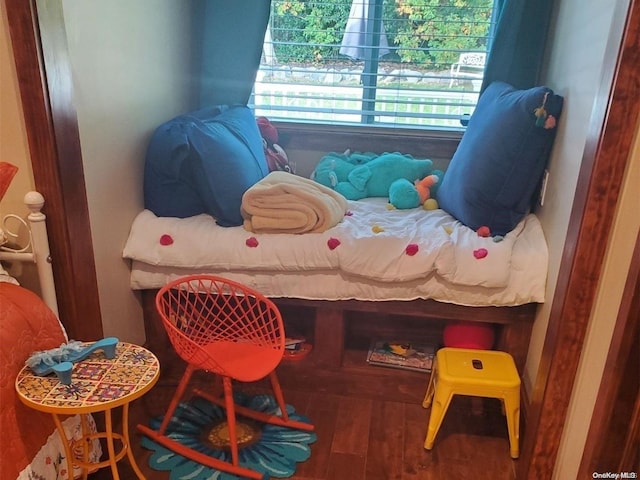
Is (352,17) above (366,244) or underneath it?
above

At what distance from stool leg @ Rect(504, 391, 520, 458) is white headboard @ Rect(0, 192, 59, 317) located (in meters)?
1.46

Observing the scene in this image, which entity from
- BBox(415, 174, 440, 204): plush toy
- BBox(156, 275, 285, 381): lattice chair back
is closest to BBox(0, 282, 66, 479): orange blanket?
BBox(156, 275, 285, 381): lattice chair back

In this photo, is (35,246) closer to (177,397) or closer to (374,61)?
(177,397)

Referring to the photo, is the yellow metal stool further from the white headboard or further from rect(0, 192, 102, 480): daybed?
the white headboard

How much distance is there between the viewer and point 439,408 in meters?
1.80

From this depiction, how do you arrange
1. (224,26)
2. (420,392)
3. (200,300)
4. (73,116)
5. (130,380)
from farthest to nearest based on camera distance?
1. (224,26)
2. (420,392)
3. (200,300)
4. (73,116)
5. (130,380)

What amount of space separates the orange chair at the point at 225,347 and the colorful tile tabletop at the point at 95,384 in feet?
0.76

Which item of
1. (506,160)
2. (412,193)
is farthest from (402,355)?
(506,160)

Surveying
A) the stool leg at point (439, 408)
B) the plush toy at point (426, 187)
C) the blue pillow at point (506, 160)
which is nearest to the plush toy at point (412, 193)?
the plush toy at point (426, 187)

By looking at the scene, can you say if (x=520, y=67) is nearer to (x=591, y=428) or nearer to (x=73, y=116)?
(x=591, y=428)

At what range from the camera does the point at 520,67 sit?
98.3 inches

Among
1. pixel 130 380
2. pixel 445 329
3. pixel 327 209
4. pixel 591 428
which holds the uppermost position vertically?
pixel 327 209

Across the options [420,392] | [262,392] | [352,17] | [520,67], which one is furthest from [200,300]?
[520,67]

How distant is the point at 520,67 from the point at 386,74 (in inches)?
25.7
